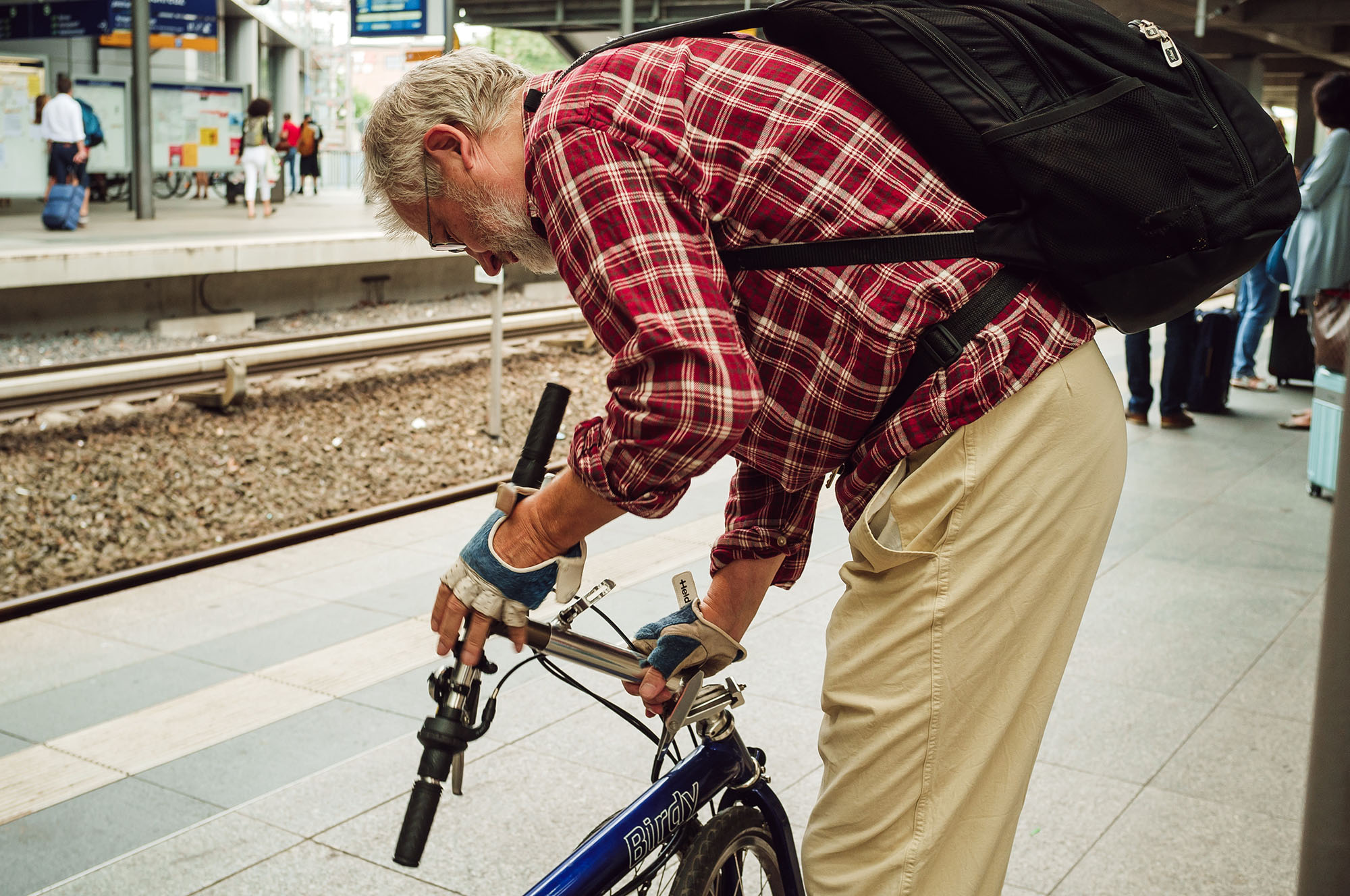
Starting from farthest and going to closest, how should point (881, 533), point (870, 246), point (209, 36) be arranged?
point (209, 36) → point (881, 533) → point (870, 246)

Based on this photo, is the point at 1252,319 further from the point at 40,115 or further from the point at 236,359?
the point at 40,115

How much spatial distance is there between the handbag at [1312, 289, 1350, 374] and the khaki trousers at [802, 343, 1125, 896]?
16.4 ft

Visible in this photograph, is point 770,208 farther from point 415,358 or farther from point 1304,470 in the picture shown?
point 415,358

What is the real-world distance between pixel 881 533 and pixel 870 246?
0.39m

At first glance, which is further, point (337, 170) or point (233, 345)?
point (337, 170)

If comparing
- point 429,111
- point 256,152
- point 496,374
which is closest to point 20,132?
point 256,152

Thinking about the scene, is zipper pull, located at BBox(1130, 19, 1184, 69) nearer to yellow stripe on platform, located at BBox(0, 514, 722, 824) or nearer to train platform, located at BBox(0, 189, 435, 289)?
yellow stripe on platform, located at BBox(0, 514, 722, 824)

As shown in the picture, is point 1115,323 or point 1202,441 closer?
point 1115,323

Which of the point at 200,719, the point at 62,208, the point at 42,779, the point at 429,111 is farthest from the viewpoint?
the point at 62,208

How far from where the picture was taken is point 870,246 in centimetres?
158

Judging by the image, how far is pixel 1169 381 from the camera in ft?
27.5

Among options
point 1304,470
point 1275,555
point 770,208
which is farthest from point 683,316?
point 1304,470

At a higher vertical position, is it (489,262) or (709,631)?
(489,262)

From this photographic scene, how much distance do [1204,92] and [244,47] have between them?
3275 centimetres
